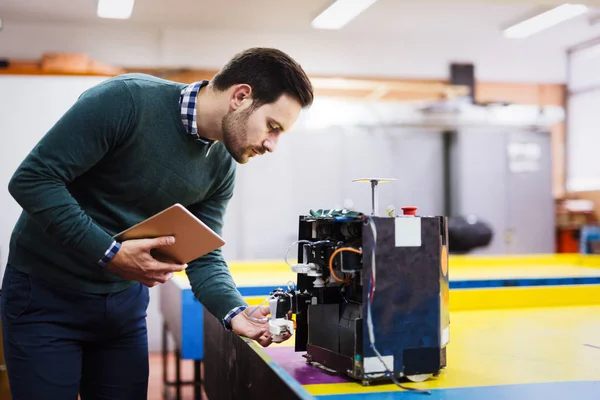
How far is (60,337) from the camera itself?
58.5 inches

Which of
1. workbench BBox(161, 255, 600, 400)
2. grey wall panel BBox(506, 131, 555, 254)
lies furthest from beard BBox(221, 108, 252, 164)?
grey wall panel BBox(506, 131, 555, 254)

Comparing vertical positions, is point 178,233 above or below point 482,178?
below

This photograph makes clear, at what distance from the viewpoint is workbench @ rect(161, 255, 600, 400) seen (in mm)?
1157

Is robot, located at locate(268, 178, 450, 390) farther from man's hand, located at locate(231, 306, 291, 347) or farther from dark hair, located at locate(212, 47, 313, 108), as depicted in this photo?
dark hair, located at locate(212, 47, 313, 108)

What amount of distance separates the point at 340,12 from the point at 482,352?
3994 millimetres

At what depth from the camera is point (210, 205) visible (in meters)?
1.73

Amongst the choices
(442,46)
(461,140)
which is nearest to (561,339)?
(461,140)

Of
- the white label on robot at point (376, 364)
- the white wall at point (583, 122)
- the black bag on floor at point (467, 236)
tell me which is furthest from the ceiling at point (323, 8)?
the white label on robot at point (376, 364)

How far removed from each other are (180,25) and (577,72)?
4.39 metres

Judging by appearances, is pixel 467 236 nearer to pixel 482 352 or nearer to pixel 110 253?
pixel 482 352

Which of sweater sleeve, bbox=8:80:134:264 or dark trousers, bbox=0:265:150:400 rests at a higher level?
sweater sleeve, bbox=8:80:134:264

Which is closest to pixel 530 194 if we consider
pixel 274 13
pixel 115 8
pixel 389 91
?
pixel 389 91

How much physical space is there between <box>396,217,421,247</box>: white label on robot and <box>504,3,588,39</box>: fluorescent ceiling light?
4322 millimetres

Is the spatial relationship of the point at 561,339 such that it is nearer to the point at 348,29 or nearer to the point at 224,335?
the point at 224,335
